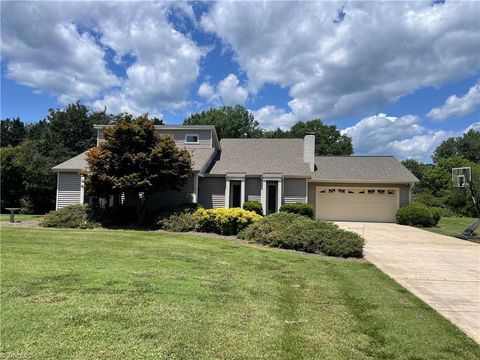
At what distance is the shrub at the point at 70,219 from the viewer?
1717 centimetres

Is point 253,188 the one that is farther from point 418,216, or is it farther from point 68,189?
point 68,189

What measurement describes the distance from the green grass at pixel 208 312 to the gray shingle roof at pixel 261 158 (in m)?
Result: 13.4

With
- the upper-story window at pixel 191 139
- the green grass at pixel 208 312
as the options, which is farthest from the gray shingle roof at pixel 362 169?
the green grass at pixel 208 312

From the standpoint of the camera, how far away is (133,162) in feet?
54.5

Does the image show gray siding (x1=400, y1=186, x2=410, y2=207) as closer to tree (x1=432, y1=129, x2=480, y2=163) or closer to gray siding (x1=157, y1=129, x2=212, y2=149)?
gray siding (x1=157, y1=129, x2=212, y2=149)

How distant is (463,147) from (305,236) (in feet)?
222

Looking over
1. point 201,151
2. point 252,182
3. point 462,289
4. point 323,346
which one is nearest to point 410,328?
point 323,346

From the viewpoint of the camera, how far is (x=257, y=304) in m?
5.72

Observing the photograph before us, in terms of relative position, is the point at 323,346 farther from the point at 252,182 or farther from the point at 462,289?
the point at 252,182

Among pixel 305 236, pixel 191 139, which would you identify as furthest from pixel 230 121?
pixel 305 236

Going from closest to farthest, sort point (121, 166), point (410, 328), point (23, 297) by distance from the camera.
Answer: point (410, 328)
point (23, 297)
point (121, 166)

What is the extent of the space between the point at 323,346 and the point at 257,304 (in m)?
1.60

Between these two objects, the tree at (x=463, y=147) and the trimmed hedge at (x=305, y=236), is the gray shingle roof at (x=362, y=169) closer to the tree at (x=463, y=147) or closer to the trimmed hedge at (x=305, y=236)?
the trimmed hedge at (x=305, y=236)

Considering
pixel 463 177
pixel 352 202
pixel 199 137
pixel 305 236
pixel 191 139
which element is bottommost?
pixel 305 236
